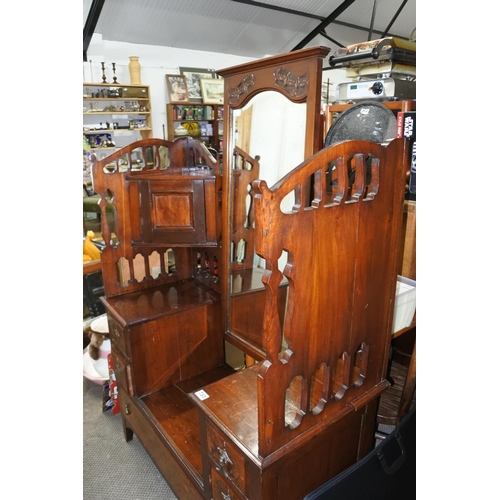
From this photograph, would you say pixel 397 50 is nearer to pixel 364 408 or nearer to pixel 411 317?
pixel 411 317

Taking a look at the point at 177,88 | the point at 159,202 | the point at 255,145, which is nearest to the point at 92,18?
the point at 177,88

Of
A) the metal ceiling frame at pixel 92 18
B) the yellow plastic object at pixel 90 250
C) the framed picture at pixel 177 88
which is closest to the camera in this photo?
the yellow plastic object at pixel 90 250

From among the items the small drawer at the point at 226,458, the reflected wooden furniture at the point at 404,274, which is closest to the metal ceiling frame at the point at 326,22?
the reflected wooden furniture at the point at 404,274

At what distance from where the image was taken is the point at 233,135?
1482 millimetres

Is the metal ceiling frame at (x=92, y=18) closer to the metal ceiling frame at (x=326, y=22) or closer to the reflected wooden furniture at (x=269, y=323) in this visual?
the metal ceiling frame at (x=326, y=22)

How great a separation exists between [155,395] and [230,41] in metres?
5.52

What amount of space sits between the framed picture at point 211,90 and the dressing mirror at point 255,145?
4.71 m

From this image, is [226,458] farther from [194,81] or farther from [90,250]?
[194,81]

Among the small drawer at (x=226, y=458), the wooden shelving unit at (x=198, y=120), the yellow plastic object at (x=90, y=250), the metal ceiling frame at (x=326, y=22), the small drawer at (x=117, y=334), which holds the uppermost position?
the metal ceiling frame at (x=326, y=22)

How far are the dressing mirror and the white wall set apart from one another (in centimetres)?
455

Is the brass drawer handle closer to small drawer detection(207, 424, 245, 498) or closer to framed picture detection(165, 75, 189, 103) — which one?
small drawer detection(207, 424, 245, 498)

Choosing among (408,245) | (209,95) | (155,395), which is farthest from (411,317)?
(209,95)

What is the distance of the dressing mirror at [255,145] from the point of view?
1.12 meters

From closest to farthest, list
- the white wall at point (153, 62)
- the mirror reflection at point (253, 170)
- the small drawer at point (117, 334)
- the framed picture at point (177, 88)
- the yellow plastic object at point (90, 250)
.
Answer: the mirror reflection at point (253, 170) → the small drawer at point (117, 334) → the yellow plastic object at point (90, 250) → the white wall at point (153, 62) → the framed picture at point (177, 88)
